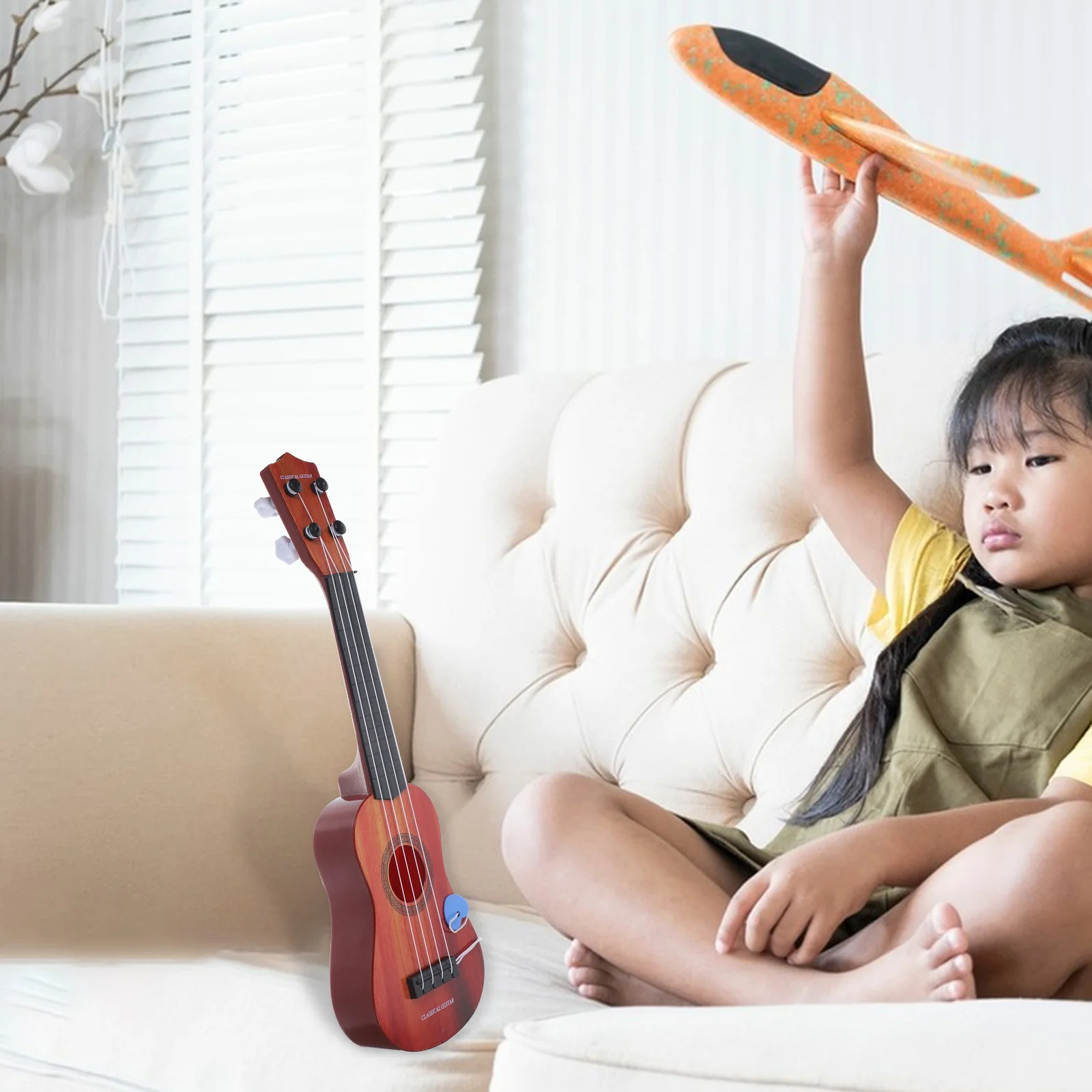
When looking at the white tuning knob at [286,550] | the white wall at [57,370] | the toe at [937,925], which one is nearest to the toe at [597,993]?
the toe at [937,925]

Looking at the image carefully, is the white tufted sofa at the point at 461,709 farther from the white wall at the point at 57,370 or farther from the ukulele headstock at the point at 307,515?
the white wall at the point at 57,370

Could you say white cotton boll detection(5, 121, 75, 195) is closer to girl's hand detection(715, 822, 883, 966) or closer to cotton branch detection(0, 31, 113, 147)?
cotton branch detection(0, 31, 113, 147)

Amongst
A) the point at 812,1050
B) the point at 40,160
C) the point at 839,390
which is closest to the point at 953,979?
the point at 812,1050

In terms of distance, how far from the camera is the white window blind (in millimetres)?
1953

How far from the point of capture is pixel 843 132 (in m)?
1.11

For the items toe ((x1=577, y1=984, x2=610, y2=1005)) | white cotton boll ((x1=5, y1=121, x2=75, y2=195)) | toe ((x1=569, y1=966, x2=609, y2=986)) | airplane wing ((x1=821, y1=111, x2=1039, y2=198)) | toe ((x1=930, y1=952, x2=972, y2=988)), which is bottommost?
toe ((x1=577, y1=984, x2=610, y2=1005))

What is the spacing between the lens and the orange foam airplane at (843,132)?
3.55 ft

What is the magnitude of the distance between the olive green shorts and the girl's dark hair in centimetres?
7

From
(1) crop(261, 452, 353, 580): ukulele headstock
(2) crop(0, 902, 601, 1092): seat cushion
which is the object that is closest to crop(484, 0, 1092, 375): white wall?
(1) crop(261, 452, 353, 580): ukulele headstock

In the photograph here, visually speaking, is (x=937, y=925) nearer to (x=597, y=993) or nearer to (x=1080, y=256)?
(x=597, y=993)

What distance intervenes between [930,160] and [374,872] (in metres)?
0.60

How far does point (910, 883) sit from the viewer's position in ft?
3.00

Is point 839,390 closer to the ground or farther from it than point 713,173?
closer to the ground

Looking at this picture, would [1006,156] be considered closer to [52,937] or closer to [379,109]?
[379,109]
